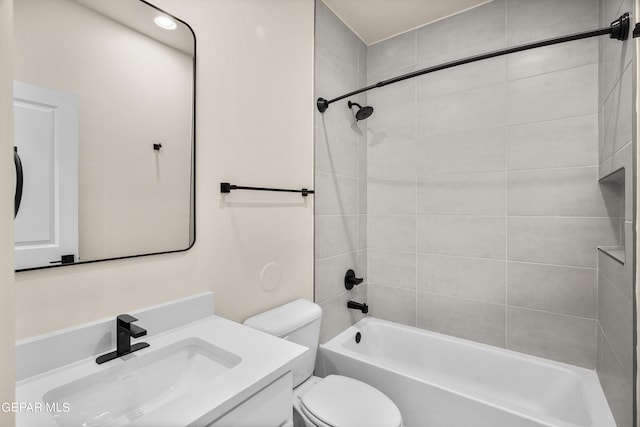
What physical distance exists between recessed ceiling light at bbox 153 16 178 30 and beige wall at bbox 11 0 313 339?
5 centimetres

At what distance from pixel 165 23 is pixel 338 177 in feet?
4.13

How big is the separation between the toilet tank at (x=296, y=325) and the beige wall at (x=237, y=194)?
A: 0.26 ft

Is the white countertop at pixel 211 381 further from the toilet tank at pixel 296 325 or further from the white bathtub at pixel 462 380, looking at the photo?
the white bathtub at pixel 462 380

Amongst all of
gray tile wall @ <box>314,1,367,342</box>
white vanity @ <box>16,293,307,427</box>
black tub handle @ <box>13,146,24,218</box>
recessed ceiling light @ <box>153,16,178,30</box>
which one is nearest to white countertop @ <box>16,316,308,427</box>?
white vanity @ <box>16,293,307,427</box>

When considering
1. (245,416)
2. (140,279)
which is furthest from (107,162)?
(245,416)

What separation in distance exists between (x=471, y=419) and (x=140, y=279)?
1558 millimetres

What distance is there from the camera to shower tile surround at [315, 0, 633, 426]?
62.3 inches

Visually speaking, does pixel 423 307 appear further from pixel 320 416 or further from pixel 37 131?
pixel 37 131

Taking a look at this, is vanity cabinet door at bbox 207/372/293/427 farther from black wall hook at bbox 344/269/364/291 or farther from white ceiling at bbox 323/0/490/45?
white ceiling at bbox 323/0/490/45

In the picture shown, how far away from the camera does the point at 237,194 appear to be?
4.39 ft

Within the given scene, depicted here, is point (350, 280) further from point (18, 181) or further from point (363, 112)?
point (18, 181)

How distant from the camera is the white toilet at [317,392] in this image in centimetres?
121

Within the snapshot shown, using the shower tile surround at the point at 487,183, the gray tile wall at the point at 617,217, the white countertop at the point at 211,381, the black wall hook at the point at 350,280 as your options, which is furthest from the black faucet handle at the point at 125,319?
the gray tile wall at the point at 617,217

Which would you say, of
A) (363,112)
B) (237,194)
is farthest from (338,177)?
(237,194)
